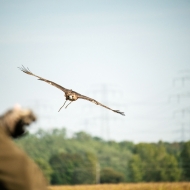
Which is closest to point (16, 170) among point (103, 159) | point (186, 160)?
point (186, 160)

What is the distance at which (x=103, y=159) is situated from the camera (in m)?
78.0

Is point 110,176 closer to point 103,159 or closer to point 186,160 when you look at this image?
point 186,160

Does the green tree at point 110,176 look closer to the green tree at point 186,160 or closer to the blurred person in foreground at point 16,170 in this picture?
the green tree at point 186,160

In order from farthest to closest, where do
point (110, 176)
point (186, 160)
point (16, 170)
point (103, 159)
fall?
point (103, 159) < point (186, 160) < point (110, 176) < point (16, 170)

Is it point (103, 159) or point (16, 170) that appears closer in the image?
point (16, 170)

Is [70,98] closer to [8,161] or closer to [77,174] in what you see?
[8,161]

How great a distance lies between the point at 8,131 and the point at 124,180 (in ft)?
217

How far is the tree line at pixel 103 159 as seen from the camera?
219 feet

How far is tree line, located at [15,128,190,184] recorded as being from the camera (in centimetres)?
6681

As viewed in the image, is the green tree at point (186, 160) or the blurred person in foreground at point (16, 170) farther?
the green tree at point (186, 160)

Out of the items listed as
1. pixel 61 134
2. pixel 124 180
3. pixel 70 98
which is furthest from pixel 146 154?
pixel 70 98

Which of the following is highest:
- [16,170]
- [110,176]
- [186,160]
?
[186,160]

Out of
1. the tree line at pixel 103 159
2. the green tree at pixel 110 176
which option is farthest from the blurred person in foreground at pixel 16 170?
the green tree at pixel 110 176

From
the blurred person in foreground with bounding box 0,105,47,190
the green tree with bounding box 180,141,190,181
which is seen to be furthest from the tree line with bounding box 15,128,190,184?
the blurred person in foreground with bounding box 0,105,47,190
